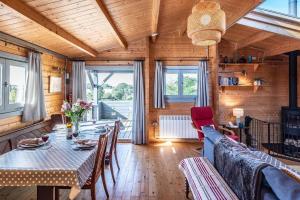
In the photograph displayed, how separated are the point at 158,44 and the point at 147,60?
59 cm

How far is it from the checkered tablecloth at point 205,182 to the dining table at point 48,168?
1.06 metres

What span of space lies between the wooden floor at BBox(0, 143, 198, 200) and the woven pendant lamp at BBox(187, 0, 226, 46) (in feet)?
6.84

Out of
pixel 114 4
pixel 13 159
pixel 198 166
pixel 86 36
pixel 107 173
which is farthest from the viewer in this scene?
pixel 86 36

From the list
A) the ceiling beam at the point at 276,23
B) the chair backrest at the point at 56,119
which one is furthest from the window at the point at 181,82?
the chair backrest at the point at 56,119

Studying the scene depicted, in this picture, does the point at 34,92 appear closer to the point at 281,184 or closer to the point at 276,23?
the point at 281,184

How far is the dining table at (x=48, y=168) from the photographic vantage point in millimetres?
1961

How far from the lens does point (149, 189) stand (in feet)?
11.0

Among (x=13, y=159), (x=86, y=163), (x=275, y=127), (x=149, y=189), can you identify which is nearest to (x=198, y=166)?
(x=149, y=189)

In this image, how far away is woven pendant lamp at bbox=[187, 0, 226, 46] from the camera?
249 cm

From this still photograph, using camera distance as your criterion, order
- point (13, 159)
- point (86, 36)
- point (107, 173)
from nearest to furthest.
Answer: point (13, 159) → point (107, 173) → point (86, 36)

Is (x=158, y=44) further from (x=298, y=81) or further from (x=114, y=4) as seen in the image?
(x=298, y=81)

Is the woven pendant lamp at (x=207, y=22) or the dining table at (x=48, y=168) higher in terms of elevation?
the woven pendant lamp at (x=207, y=22)

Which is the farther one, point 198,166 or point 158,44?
point 158,44

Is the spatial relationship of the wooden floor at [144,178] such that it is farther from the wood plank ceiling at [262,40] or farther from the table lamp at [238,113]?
the wood plank ceiling at [262,40]
